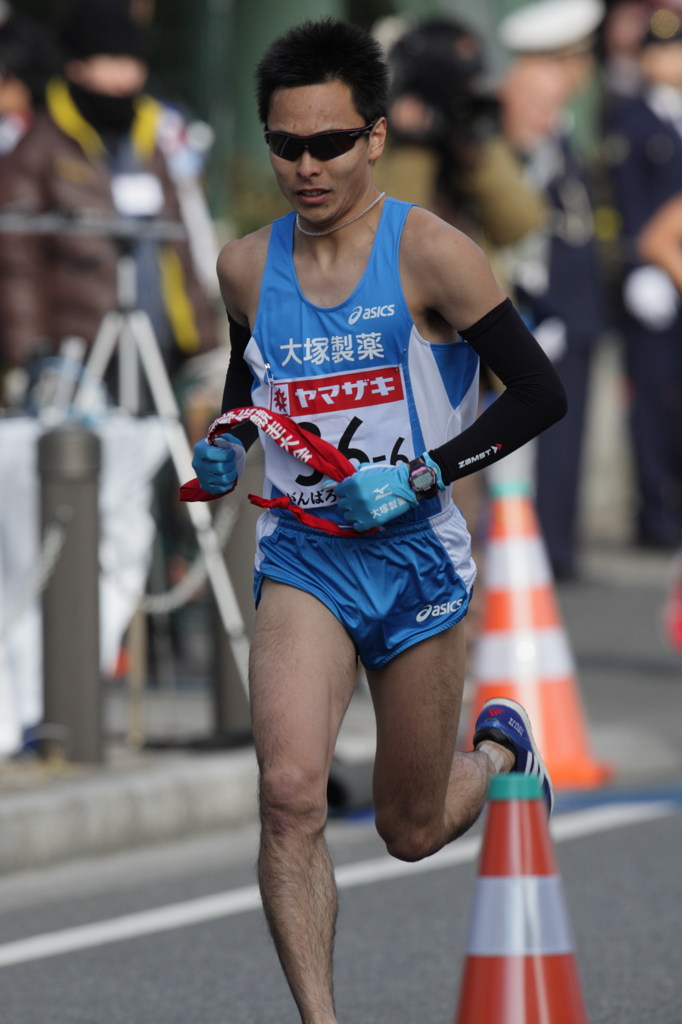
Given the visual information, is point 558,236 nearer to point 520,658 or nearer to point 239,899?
point 520,658

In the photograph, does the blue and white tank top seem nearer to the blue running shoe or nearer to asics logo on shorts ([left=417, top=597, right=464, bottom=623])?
asics logo on shorts ([left=417, top=597, right=464, bottom=623])

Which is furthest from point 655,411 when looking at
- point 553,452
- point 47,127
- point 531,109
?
point 47,127

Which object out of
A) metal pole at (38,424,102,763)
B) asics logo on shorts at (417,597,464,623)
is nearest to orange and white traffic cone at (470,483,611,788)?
metal pole at (38,424,102,763)

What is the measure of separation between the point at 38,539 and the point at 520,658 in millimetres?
1872

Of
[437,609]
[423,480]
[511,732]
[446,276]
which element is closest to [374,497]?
[423,480]

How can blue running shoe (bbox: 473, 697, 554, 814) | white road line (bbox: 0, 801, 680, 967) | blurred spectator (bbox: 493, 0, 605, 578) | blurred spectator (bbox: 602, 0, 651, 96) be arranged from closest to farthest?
1. blue running shoe (bbox: 473, 697, 554, 814)
2. white road line (bbox: 0, 801, 680, 967)
3. blurred spectator (bbox: 493, 0, 605, 578)
4. blurred spectator (bbox: 602, 0, 651, 96)

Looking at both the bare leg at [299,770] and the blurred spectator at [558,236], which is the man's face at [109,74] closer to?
the blurred spectator at [558,236]

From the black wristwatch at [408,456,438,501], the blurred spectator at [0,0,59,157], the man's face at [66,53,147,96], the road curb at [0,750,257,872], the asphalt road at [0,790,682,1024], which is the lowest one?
the asphalt road at [0,790,682,1024]

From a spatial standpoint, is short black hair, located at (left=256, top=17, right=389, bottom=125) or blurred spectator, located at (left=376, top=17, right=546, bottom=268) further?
blurred spectator, located at (left=376, top=17, right=546, bottom=268)

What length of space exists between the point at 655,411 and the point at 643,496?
61 centimetres

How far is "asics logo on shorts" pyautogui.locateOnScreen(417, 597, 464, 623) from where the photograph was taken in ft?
14.5

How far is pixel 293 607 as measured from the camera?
14.2 ft

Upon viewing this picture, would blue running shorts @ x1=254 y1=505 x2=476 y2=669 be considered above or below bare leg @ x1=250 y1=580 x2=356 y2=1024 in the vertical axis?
above

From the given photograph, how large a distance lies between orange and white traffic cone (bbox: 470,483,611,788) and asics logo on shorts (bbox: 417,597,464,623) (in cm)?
313
